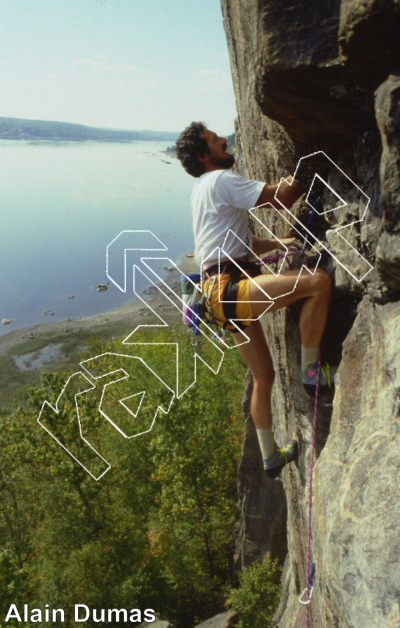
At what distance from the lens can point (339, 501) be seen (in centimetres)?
370

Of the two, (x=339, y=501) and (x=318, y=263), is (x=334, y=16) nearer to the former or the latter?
(x=318, y=263)

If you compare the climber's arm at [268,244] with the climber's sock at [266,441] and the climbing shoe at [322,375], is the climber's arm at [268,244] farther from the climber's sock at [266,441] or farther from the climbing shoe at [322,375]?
the climber's sock at [266,441]

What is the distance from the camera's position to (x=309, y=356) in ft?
16.6

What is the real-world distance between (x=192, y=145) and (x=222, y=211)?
833 mm

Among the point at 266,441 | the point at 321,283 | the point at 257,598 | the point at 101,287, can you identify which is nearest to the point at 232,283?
the point at 321,283

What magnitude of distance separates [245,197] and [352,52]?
1805 mm

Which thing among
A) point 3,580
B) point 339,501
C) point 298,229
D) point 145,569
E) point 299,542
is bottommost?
point 145,569

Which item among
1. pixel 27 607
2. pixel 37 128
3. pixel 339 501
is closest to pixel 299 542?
pixel 339 501

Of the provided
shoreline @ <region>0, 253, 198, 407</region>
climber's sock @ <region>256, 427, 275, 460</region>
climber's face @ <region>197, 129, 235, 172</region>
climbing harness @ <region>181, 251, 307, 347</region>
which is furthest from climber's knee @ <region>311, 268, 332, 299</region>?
shoreline @ <region>0, 253, 198, 407</region>

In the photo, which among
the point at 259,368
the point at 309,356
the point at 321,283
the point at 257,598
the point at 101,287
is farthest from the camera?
the point at 101,287

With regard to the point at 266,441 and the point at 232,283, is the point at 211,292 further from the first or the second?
the point at 266,441

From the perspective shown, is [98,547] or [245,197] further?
[98,547]

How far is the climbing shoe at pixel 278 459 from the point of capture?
20.5 ft

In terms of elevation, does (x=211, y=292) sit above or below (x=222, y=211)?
below
